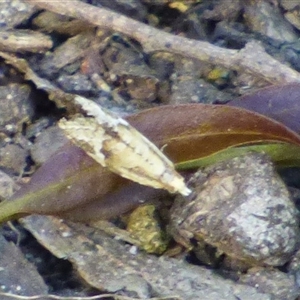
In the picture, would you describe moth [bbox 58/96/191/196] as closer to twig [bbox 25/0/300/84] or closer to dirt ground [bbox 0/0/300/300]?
dirt ground [bbox 0/0/300/300]

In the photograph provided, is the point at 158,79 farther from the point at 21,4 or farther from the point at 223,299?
the point at 223,299

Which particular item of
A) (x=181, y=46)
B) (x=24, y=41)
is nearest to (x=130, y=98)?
(x=181, y=46)

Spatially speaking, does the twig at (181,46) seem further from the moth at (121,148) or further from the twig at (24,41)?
the moth at (121,148)

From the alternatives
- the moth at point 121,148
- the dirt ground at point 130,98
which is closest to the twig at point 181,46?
the dirt ground at point 130,98

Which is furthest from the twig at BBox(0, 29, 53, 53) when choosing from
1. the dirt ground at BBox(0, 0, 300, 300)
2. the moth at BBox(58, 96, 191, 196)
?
the moth at BBox(58, 96, 191, 196)

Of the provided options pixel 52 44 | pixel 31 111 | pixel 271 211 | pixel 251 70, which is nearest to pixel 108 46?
pixel 52 44

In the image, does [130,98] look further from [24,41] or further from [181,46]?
[24,41]
